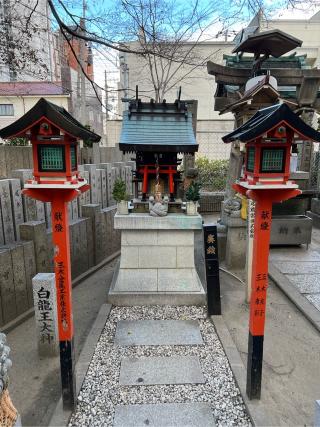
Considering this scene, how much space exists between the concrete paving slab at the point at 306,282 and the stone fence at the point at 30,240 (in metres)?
4.77

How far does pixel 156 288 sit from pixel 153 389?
7.75 ft

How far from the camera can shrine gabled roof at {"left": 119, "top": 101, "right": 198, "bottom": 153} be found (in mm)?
5938

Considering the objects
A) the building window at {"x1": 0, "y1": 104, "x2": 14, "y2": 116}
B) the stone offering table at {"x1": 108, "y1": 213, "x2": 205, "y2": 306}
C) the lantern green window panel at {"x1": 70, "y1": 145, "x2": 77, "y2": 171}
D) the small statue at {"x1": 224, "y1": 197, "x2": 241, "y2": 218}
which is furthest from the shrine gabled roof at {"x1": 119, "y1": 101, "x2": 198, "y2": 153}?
the building window at {"x1": 0, "y1": 104, "x2": 14, "y2": 116}

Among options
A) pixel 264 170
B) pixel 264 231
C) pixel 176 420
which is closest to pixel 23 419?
A: pixel 176 420

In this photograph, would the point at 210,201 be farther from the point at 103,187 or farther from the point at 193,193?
the point at 193,193

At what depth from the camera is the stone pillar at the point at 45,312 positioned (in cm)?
420

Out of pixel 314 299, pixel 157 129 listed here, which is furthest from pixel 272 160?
pixel 314 299

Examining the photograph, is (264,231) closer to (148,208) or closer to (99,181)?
(148,208)

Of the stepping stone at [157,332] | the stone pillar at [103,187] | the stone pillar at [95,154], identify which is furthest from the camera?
the stone pillar at [95,154]

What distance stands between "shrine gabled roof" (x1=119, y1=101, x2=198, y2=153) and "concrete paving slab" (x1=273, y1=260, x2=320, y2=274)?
12.4ft

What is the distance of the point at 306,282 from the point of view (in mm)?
6551

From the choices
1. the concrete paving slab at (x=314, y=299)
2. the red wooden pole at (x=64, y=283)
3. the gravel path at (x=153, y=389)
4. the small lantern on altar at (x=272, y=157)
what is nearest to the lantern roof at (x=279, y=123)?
the small lantern on altar at (x=272, y=157)

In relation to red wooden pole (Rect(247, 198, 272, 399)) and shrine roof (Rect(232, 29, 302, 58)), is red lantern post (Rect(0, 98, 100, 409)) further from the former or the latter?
shrine roof (Rect(232, 29, 302, 58))

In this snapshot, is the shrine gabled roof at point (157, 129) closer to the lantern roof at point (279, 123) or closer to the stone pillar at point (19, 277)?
the stone pillar at point (19, 277)
